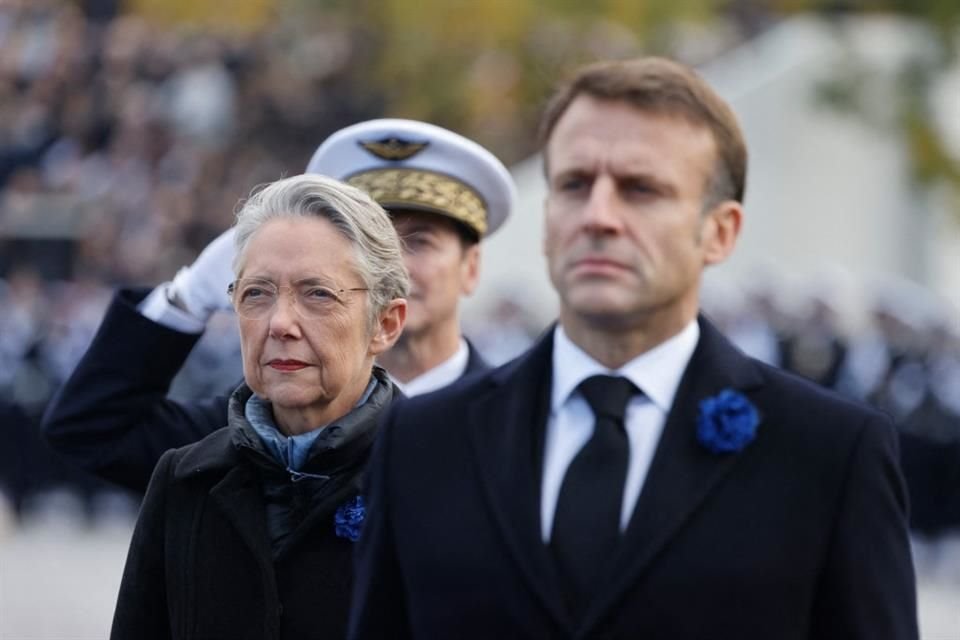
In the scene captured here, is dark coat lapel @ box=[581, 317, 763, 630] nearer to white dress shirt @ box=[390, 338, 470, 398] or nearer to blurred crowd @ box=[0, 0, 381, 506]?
white dress shirt @ box=[390, 338, 470, 398]

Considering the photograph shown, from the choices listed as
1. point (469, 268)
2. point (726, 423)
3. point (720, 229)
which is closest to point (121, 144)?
point (469, 268)

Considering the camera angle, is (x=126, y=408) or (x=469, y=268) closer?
(x=126, y=408)

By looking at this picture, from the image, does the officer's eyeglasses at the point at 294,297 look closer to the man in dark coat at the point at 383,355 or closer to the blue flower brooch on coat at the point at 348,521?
the blue flower brooch on coat at the point at 348,521

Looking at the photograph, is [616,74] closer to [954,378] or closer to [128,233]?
[954,378]

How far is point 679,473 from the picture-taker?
11.2 feet

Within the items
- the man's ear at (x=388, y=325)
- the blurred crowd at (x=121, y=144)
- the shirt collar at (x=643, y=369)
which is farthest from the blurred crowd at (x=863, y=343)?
the shirt collar at (x=643, y=369)

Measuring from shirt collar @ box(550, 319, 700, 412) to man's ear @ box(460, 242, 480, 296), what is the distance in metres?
2.05

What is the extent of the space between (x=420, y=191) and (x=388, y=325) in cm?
120

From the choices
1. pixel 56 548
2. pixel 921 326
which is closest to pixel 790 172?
pixel 921 326

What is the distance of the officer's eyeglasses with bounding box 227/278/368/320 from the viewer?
13.4ft

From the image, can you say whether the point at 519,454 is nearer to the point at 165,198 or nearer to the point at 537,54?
the point at 165,198

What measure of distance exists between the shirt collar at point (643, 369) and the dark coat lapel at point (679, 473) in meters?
0.02

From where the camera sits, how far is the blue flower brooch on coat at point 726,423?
11.2 feet

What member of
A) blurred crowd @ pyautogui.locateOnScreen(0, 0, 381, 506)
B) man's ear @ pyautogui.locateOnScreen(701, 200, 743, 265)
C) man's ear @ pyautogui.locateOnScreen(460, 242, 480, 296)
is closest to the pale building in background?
blurred crowd @ pyautogui.locateOnScreen(0, 0, 381, 506)
